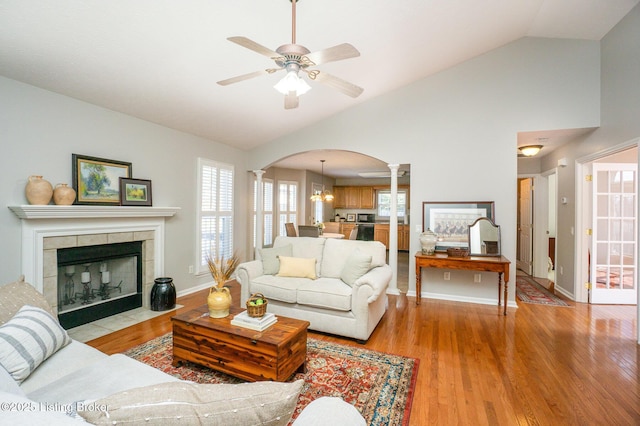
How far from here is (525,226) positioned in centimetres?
645

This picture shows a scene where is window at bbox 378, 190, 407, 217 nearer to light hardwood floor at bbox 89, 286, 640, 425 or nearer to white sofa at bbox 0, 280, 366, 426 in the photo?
light hardwood floor at bbox 89, 286, 640, 425

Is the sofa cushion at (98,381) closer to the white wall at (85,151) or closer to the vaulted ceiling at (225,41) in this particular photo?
the white wall at (85,151)

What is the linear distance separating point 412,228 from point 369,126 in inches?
71.0

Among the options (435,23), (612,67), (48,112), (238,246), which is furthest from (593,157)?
(48,112)

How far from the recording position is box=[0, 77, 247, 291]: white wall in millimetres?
2768

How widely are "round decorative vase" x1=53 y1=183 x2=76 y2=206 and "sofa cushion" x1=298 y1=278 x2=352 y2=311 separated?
250cm

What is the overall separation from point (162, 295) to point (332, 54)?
353 centimetres

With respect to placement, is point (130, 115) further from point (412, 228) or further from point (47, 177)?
point (412, 228)

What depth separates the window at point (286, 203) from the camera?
26.6ft

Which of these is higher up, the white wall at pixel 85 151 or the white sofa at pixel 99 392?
the white wall at pixel 85 151

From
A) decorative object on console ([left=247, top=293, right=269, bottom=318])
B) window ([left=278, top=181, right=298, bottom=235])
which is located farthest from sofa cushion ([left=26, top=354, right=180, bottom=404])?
window ([left=278, top=181, right=298, bottom=235])

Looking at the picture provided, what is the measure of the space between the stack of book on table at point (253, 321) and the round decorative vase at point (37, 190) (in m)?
2.22

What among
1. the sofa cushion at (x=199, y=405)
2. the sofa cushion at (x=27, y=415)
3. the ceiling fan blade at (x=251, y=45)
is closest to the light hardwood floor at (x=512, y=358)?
the sofa cushion at (x=199, y=405)

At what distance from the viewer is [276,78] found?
144 inches
